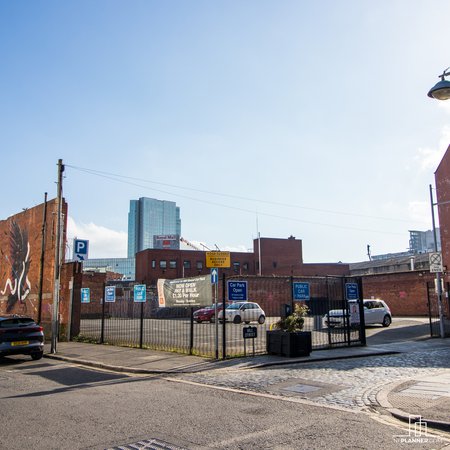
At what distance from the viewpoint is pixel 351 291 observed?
17188 mm

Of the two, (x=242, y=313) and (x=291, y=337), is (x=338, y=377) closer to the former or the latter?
(x=291, y=337)

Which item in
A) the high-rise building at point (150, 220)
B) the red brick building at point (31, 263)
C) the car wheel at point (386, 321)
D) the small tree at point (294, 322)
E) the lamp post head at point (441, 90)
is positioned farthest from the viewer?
the high-rise building at point (150, 220)

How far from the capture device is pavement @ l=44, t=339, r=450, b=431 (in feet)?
25.9

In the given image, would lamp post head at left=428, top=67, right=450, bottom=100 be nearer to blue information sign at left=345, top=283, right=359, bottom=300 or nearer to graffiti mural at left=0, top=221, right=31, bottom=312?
blue information sign at left=345, top=283, right=359, bottom=300

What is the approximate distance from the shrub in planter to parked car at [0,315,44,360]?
767 centimetres

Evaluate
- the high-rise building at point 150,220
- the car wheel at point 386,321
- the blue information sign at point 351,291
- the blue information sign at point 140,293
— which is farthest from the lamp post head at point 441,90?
the high-rise building at point 150,220

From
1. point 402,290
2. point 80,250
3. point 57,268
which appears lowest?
point 402,290

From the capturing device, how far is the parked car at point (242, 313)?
1086 inches

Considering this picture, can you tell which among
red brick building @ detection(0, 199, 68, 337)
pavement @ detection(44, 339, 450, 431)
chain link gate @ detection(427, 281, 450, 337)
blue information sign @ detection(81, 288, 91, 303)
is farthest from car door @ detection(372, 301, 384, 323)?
red brick building @ detection(0, 199, 68, 337)

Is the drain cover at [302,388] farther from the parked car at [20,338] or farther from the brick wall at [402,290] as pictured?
the brick wall at [402,290]

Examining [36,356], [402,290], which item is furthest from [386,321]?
[36,356]

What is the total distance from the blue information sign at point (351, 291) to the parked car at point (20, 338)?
10828mm

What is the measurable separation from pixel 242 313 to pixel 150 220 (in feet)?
547

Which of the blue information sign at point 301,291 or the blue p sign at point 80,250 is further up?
the blue p sign at point 80,250
